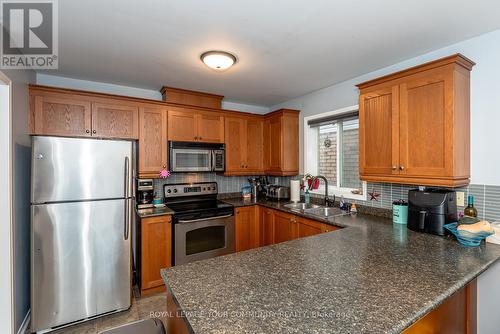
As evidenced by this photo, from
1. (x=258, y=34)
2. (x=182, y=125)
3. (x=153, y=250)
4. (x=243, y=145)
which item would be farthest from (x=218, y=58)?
(x=153, y=250)

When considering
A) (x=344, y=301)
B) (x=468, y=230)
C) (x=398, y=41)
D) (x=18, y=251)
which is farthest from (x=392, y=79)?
(x=18, y=251)

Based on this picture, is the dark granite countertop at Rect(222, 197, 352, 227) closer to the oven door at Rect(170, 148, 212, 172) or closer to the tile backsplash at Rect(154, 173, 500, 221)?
the tile backsplash at Rect(154, 173, 500, 221)

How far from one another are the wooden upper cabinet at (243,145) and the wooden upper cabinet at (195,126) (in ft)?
0.46

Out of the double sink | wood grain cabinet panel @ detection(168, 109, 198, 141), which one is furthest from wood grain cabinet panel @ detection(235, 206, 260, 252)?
wood grain cabinet panel @ detection(168, 109, 198, 141)

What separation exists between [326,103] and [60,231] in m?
3.15

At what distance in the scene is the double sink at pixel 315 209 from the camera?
2769 mm

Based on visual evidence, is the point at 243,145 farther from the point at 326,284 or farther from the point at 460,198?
the point at 326,284

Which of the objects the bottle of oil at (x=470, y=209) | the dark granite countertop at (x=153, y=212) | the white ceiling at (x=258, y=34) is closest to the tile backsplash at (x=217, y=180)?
the dark granite countertop at (x=153, y=212)

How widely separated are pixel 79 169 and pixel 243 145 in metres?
2.07

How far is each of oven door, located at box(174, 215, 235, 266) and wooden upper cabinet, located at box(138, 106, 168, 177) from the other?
74 cm

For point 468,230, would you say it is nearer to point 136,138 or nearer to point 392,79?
point 392,79

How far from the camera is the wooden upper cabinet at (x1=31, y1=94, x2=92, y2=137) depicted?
90.8 inches

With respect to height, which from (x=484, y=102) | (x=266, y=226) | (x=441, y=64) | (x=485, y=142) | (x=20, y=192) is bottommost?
A: (x=266, y=226)

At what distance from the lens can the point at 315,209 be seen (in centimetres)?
294
